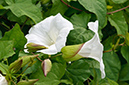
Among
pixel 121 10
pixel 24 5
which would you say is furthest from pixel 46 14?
pixel 121 10

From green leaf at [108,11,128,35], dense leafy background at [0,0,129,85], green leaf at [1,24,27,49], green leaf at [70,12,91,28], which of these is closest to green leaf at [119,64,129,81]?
dense leafy background at [0,0,129,85]

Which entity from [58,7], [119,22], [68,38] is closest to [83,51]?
[68,38]

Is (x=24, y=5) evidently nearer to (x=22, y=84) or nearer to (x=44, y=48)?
(x=44, y=48)

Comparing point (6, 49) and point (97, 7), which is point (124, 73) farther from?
point (6, 49)

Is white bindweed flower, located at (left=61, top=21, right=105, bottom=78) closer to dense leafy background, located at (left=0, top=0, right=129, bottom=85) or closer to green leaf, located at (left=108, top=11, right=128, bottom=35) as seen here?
dense leafy background, located at (left=0, top=0, right=129, bottom=85)

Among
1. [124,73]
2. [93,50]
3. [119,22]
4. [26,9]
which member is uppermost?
[26,9]
